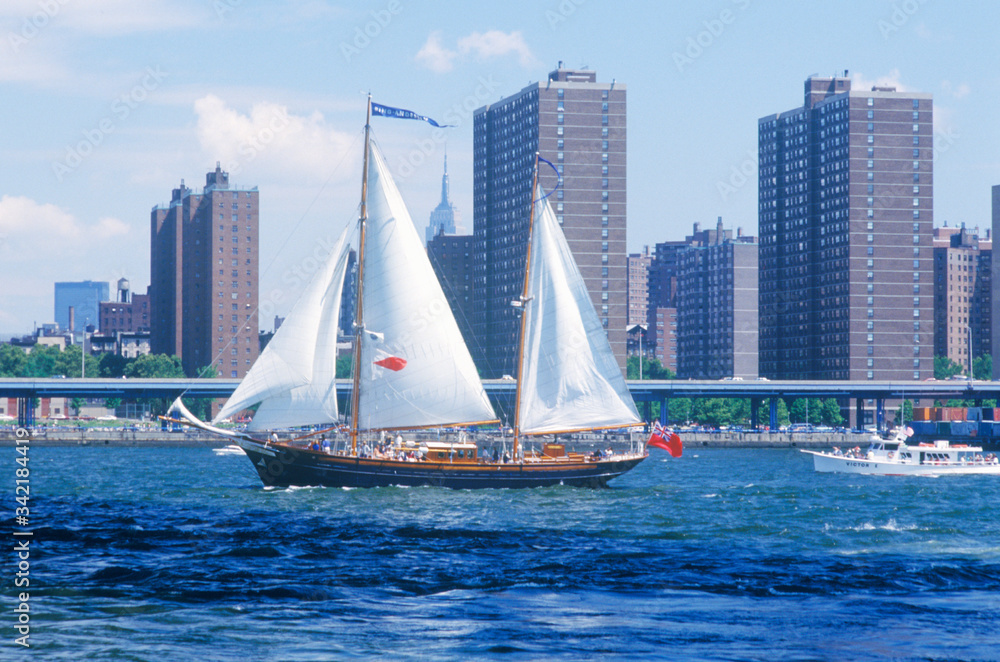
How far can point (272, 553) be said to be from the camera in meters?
37.9

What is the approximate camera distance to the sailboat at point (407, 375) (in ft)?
203

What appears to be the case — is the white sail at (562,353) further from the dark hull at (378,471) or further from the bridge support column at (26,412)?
the bridge support column at (26,412)

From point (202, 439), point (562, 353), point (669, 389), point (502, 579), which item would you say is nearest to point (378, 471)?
point (562, 353)

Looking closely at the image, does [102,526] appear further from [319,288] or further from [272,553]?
[319,288]

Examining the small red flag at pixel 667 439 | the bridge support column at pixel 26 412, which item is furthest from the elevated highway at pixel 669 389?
the small red flag at pixel 667 439

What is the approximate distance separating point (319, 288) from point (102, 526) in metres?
19.7

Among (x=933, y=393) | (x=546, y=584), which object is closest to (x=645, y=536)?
(x=546, y=584)

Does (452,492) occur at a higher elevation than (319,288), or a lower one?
lower

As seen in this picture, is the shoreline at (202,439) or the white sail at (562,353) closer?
the white sail at (562,353)

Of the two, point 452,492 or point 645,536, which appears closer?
point 645,536

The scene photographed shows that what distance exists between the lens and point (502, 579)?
33.4 m

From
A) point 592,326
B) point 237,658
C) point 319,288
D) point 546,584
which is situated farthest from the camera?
point 592,326

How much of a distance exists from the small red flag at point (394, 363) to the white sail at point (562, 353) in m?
6.81

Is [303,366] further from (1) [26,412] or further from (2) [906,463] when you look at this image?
(1) [26,412]
